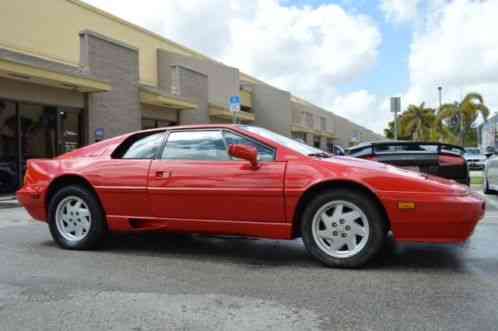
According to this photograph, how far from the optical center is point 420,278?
163 inches

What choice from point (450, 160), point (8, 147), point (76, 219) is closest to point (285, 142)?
point (76, 219)

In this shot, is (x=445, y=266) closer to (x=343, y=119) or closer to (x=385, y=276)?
(x=385, y=276)

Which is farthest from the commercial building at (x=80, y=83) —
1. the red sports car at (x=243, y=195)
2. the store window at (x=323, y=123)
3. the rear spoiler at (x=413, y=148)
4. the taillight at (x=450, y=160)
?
the store window at (x=323, y=123)

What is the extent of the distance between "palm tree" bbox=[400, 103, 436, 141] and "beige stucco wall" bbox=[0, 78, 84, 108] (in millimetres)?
52559

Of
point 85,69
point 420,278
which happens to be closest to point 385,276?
point 420,278

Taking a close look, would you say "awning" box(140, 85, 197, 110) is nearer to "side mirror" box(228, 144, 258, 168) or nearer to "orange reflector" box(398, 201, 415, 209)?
"side mirror" box(228, 144, 258, 168)

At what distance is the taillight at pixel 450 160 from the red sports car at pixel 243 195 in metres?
2.61

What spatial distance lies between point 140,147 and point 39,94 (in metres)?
10.8

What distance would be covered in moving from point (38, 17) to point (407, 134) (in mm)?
53810

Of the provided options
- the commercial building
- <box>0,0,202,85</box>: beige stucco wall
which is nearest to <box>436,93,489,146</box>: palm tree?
the commercial building

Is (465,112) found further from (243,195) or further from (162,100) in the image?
(243,195)

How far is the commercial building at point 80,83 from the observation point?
554 inches

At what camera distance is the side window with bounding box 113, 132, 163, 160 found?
17.5ft

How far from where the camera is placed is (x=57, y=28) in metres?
20.0
